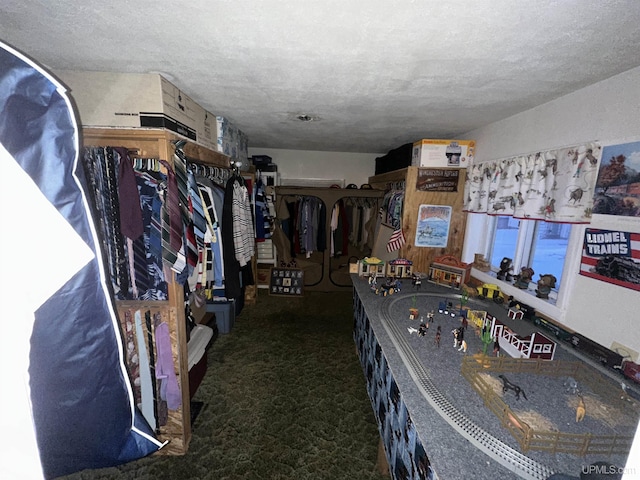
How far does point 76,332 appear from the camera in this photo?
0.71 meters

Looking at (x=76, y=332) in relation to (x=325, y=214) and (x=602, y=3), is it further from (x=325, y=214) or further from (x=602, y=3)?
(x=325, y=214)

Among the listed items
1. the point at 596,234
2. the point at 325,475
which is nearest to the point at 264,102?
the point at 596,234

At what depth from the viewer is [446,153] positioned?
7.96 ft

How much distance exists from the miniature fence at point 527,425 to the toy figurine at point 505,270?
908mm

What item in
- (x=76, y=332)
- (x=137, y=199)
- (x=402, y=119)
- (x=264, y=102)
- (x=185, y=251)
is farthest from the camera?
(x=402, y=119)

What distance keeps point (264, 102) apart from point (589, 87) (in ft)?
5.96

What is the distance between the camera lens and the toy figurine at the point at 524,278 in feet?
6.01

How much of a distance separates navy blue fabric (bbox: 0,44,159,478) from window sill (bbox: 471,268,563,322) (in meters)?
2.09

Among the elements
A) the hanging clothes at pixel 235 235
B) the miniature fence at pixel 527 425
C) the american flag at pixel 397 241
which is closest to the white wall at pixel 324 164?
the hanging clothes at pixel 235 235

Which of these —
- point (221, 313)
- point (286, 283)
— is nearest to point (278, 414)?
point (221, 313)

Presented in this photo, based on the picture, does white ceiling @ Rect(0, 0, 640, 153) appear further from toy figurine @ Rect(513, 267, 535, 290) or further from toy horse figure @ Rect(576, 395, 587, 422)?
toy horse figure @ Rect(576, 395, 587, 422)

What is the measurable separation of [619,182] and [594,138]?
0.28m

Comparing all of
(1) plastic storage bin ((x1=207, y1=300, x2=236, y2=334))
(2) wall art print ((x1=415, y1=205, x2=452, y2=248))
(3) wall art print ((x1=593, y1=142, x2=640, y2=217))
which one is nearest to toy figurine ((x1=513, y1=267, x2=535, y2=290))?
(3) wall art print ((x1=593, y1=142, x2=640, y2=217))

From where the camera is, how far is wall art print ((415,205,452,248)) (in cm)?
255
